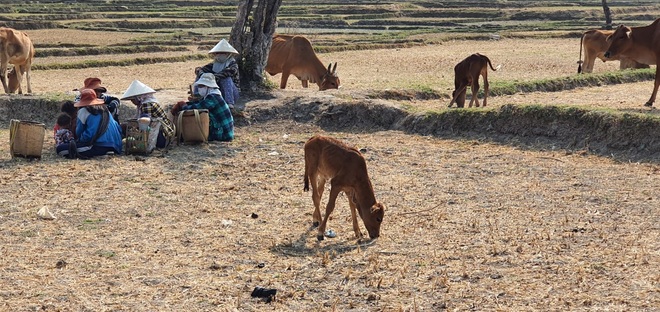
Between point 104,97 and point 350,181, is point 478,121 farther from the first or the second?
point 350,181

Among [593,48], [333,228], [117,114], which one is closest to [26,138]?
[117,114]

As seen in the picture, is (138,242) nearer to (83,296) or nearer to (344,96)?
(83,296)

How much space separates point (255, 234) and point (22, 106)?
357 inches

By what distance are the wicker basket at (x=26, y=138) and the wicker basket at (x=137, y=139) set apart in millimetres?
1242

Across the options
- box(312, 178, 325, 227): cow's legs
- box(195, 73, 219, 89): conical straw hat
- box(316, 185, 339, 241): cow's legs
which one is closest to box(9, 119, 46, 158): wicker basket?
box(195, 73, 219, 89): conical straw hat

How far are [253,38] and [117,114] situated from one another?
5075 millimetres

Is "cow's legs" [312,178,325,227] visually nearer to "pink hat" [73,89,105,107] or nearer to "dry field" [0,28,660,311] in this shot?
"dry field" [0,28,660,311]

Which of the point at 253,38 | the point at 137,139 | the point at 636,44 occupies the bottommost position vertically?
the point at 137,139

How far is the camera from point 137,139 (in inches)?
559

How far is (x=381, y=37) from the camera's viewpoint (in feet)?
135

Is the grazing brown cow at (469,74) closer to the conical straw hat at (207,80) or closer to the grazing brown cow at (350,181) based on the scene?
the conical straw hat at (207,80)

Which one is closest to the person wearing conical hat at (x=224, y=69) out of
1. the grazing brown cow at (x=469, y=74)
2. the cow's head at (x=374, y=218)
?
the grazing brown cow at (x=469, y=74)

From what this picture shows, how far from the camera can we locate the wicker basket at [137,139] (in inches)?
558

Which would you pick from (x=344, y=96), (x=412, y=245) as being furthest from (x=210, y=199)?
(x=344, y=96)
